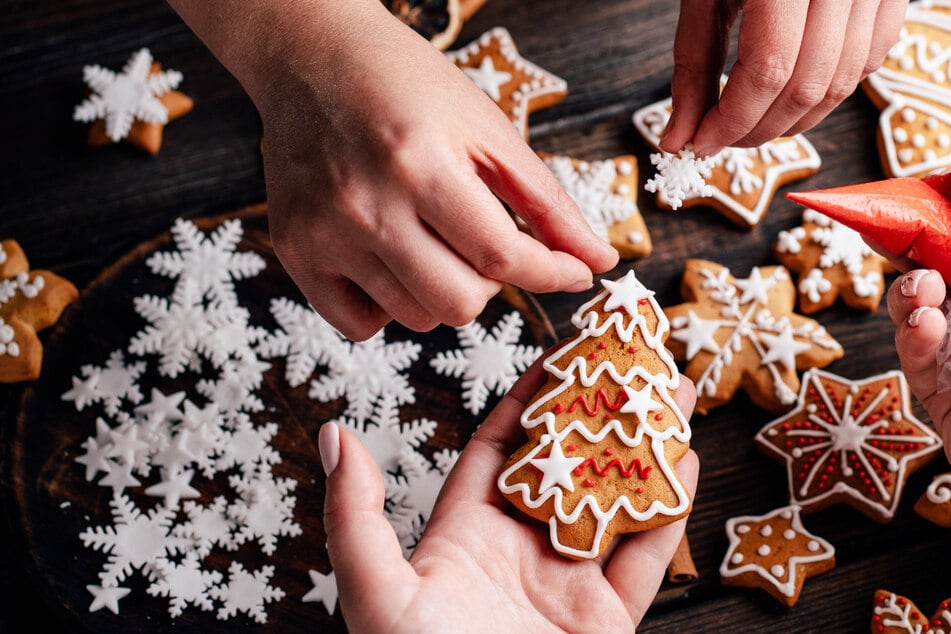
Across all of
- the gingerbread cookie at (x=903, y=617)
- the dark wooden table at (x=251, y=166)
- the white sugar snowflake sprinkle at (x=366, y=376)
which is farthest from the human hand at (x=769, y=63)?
Result: the gingerbread cookie at (x=903, y=617)

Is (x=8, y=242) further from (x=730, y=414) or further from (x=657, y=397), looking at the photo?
(x=730, y=414)

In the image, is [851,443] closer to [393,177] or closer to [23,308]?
[393,177]

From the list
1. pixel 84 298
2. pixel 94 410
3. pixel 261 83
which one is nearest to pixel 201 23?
pixel 261 83

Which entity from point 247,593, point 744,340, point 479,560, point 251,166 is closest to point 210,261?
point 251,166

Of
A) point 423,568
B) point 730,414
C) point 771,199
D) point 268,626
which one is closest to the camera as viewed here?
point 423,568

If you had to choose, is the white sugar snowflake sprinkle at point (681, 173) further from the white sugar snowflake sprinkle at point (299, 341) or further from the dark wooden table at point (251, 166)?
the white sugar snowflake sprinkle at point (299, 341)

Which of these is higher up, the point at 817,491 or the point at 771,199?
the point at 771,199
